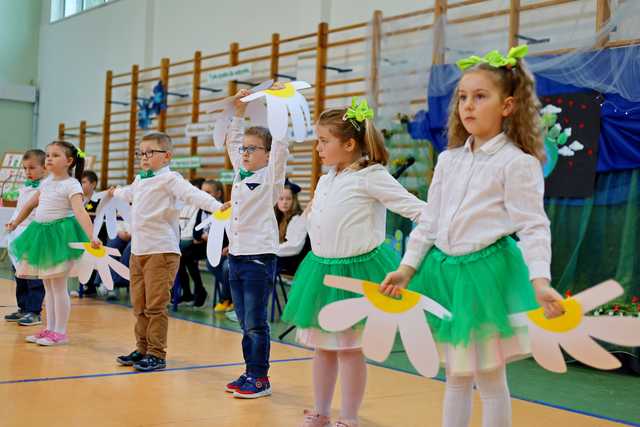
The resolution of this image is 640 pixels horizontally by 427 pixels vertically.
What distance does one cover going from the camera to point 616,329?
175cm

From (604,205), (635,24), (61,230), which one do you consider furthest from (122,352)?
(635,24)

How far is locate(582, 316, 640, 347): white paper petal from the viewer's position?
1728 millimetres

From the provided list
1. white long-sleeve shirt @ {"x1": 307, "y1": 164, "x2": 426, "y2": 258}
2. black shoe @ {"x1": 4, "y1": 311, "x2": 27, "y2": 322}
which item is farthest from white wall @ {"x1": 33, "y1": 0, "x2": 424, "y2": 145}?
white long-sleeve shirt @ {"x1": 307, "y1": 164, "x2": 426, "y2": 258}

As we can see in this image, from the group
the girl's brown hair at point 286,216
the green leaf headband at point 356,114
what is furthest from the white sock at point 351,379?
the girl's brown hair at point 286,216

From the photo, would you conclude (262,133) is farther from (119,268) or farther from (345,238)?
(119,268)

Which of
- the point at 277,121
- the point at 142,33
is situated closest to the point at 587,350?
the point at 277,121

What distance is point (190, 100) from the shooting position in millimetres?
10172

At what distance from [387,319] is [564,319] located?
1.63 feet

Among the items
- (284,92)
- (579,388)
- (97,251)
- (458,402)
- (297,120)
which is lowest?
(579,388)

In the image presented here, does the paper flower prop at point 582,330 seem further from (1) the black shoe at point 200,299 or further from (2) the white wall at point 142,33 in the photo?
(2) the white wall at point 142,33

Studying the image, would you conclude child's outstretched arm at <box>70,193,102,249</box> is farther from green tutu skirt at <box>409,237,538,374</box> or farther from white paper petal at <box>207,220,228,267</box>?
green tutu skirt at <box>409,237,538,374</box>

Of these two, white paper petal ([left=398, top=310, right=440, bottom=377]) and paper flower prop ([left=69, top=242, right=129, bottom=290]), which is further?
paper flower prop ([left=69, top=242, right=129, bottom=290])

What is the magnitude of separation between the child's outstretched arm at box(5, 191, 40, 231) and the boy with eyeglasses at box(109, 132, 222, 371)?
3.62ft

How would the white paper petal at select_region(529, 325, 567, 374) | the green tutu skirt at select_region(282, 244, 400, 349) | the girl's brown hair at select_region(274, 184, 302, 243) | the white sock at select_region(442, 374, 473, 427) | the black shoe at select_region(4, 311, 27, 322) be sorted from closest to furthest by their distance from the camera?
the white paper petal at select_region(529, 325, 567, 374) < the white sock at select_region(442, 374, 473, 427) < the green tutu skirt at select_region(282, 244, 400, 349) < the black shoe at select_region(4, 311, 27, 322) < the girl's brown hair at select_region(274, 184, 302, 243)
